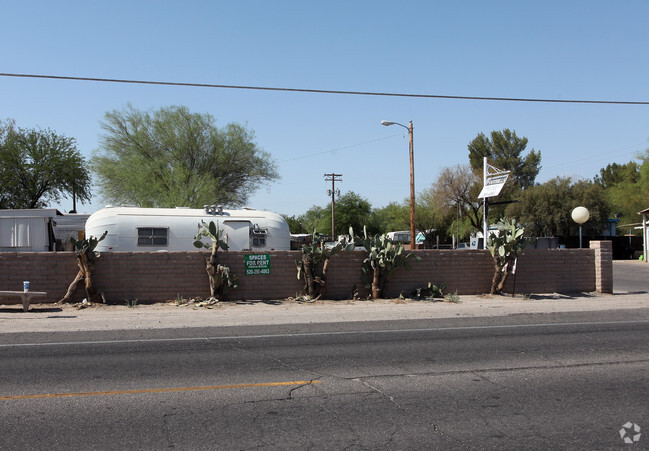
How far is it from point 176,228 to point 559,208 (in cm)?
3986

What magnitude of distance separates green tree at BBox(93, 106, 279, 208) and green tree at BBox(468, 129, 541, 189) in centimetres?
4092

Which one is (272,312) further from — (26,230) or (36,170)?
(36,170)

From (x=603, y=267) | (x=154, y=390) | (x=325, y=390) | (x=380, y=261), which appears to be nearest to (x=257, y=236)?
(x=380, y=261)

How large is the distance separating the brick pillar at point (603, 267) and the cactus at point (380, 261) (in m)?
6.68

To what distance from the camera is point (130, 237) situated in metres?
18.4

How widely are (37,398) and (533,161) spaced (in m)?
73.2

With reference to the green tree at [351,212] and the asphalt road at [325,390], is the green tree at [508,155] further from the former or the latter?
the asphalt road at [325,390]

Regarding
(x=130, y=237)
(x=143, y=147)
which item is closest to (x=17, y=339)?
(x=130, y=237)

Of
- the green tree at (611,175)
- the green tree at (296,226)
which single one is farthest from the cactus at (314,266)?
the green tree at (611,175)

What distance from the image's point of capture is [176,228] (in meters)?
19.1

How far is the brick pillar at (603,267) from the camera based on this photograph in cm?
1880

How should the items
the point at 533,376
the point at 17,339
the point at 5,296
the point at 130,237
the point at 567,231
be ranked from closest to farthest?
1. the point at 533,376
2. the point at 17,339
3. the point at 5,296
4. the point at 130,237
5. the point at 567,231

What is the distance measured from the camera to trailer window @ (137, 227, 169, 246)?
18.6 metres

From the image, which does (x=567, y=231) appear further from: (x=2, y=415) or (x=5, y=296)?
(x=2, y=415)
